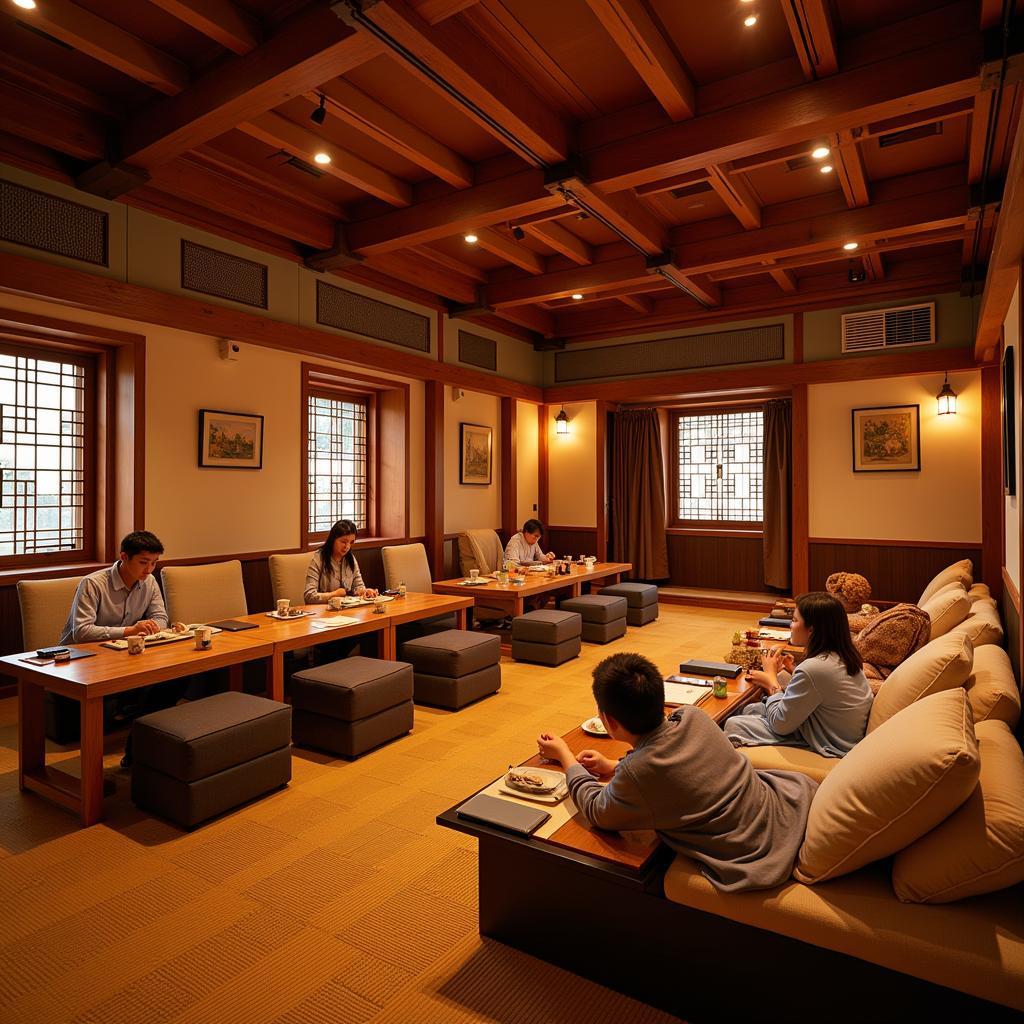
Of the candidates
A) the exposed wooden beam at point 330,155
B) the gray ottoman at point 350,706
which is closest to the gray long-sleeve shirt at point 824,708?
the gray ottoman at point 350,706

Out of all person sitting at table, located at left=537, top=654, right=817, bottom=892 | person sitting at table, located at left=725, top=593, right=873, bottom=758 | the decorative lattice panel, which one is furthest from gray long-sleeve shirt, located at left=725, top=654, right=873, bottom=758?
the decorative lattice panel

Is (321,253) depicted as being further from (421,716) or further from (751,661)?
(751,661)

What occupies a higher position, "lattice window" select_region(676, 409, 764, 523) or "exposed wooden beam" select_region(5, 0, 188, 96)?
"exposed wooden beam" select_region(5, 0, 188, 96)

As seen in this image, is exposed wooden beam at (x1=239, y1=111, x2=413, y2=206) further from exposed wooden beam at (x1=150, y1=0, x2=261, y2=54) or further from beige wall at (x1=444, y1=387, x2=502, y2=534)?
beige wall at (x1=444, y1=387, x2=502, y2=534)

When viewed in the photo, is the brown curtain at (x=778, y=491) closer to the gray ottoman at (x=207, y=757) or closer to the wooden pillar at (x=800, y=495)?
the wooden pillar at (x=800, y=495)

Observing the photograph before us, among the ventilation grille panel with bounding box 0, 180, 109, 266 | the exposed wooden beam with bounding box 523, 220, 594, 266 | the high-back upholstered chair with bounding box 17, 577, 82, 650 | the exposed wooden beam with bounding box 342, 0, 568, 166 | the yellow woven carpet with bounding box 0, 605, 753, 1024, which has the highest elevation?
the exposed wooden beam with bounding box 523, 220, 594, 266

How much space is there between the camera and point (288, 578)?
4.64 metres

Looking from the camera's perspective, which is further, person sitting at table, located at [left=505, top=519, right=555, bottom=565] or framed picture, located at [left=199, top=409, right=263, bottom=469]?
person sitting at table, located at [left=505, top=519, right=555, bottom=565]

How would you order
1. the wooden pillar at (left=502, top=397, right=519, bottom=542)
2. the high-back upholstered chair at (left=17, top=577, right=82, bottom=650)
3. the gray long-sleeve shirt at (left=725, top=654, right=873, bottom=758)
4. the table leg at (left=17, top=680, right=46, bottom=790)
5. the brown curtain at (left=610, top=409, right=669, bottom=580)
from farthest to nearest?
the brown curtain at (left=610, top=409, right=669, bottom=580) < the wooden pillar at (left=502, top=397, right=519, bottom=542) < the high-back upholstered chair at (left=17, top=577, right=82, bottom=650) < the table leg at (left=17, top=680, right=46, bottom=790) < the gray long-sleeve shirt at (left=725, top=654, right=873, bottom=758)

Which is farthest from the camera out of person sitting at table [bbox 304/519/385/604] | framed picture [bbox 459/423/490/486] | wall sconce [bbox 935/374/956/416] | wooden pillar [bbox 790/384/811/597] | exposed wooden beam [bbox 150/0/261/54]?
framed picture [bbox 459/423/490/486]

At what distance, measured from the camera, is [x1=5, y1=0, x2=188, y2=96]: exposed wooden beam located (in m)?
2.85

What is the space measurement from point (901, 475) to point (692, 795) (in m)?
5.89

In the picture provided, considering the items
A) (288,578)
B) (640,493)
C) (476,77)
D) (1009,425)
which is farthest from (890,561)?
(476,77)

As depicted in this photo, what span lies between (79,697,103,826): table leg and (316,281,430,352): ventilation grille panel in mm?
3773
